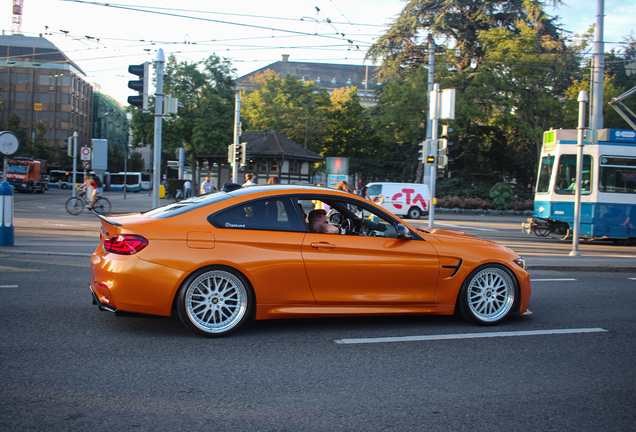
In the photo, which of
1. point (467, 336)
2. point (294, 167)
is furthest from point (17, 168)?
point (467, 336)

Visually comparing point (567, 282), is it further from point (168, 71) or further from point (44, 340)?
point (168, 71)

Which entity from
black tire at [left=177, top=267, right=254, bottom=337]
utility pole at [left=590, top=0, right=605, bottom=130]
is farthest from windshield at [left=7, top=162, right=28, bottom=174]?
black tire at [left=177, top=267, right=254, bottom=337]

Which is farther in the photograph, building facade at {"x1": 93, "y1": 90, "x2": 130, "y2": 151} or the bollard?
building facade at {"x1": 93, "y1": 90, "x2": 130, "y2": 151}

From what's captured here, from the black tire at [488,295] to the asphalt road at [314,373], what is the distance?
158 mm

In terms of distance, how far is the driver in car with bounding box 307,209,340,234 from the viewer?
559 cm

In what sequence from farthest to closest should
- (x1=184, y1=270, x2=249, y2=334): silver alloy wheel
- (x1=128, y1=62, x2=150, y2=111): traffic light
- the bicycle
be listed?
the bicycle, (x1=128, y1=62, x2=150, y2=111): traffic light, (x1=184, y1=270, x2=249, y2=334): silver alloy wheel

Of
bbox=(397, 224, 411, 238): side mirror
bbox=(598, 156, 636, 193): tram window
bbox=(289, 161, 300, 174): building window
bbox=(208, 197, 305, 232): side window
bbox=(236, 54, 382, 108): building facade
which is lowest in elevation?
bbox=(397, 224, 411, 238): side mirror

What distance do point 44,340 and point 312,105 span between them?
167ft

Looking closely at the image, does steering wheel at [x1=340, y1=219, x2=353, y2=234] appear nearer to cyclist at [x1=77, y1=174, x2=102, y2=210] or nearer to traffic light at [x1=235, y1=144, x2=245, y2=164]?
cyclist at [x1=77, y1=174, x2=102, y2=210]

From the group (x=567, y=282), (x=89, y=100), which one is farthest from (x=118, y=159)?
(x=567, y=282)

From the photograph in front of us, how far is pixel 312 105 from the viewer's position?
54.3m

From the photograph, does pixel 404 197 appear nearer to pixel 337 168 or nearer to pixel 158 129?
pixel 337 168

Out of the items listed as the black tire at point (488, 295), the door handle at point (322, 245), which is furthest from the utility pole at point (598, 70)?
the door handle at point (322, 245)

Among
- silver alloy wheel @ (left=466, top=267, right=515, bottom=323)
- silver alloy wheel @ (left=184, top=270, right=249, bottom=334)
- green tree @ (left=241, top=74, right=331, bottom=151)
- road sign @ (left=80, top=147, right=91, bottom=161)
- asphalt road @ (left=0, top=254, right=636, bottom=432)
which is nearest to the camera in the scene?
asphalt road @ (left=0, top=254, right=636, bottom=432)
